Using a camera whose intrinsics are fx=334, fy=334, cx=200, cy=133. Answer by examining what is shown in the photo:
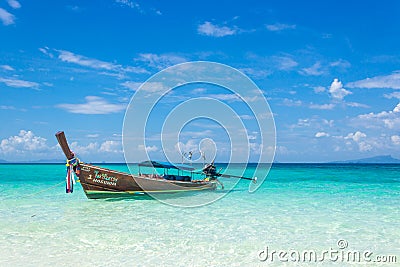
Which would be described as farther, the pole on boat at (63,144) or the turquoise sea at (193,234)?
the pole on boat at (63,144)

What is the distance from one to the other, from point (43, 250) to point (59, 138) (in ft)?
20.8

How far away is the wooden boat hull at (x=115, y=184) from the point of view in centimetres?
1430

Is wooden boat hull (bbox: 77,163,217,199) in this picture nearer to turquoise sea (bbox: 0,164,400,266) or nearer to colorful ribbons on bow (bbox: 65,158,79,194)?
colorful ribbons on bow (bbox: 65,158,79,194)

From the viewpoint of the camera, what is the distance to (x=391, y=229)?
9602 mm

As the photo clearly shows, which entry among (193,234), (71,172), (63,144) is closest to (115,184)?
(71,172)

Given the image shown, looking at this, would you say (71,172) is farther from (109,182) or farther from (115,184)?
(115,184)

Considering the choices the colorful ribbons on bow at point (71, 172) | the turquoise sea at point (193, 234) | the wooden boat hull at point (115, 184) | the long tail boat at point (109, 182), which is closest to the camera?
the turquoise sea at point (193, 234)

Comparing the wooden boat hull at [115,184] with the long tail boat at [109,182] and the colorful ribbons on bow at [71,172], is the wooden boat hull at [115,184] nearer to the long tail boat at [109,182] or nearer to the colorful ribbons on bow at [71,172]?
the long tail boat at [109,182]

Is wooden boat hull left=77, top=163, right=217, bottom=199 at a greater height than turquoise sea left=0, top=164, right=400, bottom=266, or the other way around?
wooden boat hull left=77, top=163, right=217, bottom=199

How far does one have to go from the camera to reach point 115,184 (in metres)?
14.6

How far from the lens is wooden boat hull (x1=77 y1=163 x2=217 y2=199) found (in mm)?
14303

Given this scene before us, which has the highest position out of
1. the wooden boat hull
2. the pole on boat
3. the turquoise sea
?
the pole on boat

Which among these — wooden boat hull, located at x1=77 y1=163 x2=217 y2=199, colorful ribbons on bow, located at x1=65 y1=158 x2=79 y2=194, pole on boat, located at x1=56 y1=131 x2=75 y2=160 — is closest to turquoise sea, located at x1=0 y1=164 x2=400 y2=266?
colorful ribbons on bow, located at x1=65 y1=158 x2=79 y2=194

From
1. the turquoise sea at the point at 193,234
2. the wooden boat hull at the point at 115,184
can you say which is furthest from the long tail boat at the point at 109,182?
the turquoise sea at the point at 193,234
